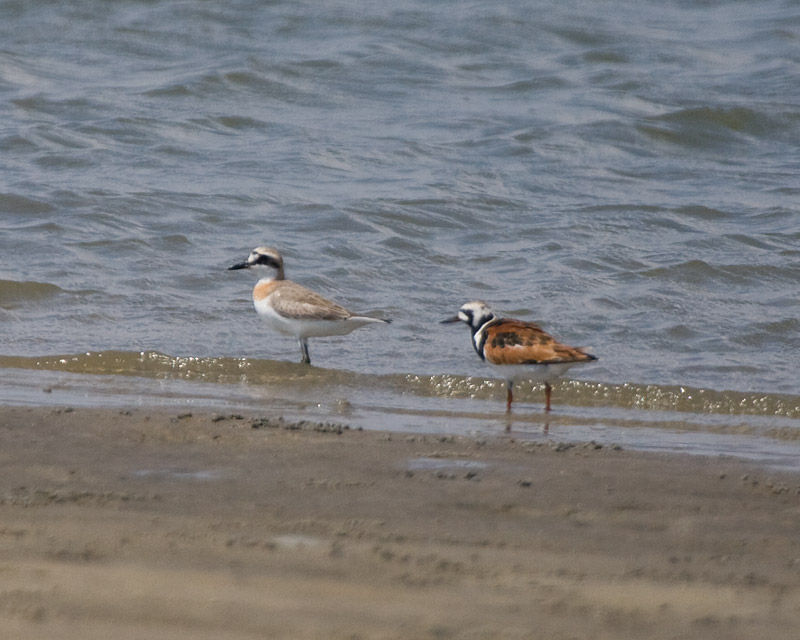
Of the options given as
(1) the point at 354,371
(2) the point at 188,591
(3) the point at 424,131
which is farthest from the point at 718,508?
(3) the point at 424,131

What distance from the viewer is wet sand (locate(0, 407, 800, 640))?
3.60m

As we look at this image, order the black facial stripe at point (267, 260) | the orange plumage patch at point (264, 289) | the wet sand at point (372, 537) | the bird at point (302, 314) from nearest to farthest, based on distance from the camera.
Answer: the wet sand at point (372, 537) → the bird at point (302, 314) → the orange plumage patch at point (264, 289) → the black facial stripe at point (267, 260)

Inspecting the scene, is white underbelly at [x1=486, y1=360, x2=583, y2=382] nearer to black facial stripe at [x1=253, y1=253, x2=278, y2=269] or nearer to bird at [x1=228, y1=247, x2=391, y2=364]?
bird at [x1=228, y1=247, x2=391, y2=364]

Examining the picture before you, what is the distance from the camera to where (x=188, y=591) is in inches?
147

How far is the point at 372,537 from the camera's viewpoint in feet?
14.3

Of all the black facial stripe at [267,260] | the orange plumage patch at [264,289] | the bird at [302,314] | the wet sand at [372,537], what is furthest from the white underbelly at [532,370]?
the black facial stripe at [267,260]

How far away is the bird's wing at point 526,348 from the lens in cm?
804

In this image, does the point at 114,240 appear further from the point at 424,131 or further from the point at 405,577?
the point at 405,577

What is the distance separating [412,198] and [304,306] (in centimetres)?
434

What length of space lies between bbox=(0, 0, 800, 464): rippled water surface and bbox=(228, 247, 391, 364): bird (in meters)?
0.25

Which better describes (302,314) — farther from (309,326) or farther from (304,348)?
(304,348)

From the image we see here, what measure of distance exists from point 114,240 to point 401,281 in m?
2.96

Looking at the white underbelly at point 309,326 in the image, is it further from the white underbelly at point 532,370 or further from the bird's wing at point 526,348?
the white underbelly at point 532,370

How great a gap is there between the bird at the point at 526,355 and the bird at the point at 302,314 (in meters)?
1.21
